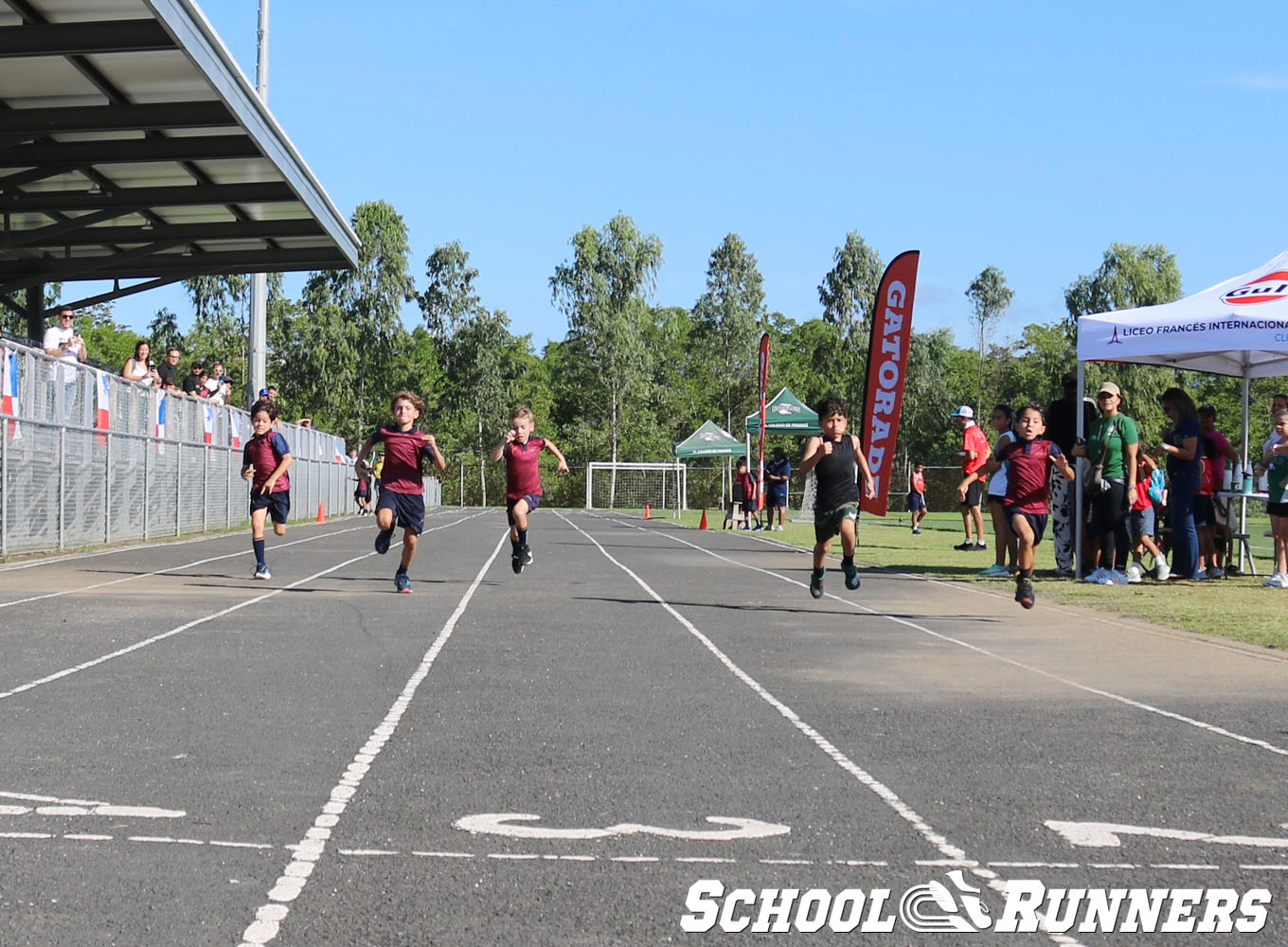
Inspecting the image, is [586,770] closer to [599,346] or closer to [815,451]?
[815,451]

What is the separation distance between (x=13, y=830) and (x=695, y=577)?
1318 cm

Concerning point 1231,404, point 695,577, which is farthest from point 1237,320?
point 1231,404

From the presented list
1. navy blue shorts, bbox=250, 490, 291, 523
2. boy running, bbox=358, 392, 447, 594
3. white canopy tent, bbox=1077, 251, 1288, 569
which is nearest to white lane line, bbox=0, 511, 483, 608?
navy blue shorts, bbox=250, 490, 291, 523

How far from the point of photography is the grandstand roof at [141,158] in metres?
17.4

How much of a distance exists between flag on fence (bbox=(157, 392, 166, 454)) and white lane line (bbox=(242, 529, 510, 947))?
58.4 feet

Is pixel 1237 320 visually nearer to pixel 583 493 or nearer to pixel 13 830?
pixel 13 830

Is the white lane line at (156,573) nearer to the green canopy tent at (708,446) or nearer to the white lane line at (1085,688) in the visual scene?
the white lane line at (1085,688)

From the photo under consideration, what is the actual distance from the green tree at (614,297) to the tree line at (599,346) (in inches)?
3.2

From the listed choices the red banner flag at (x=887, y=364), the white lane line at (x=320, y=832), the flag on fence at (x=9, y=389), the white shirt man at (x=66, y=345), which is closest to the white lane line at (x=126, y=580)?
the flag on fence at (x=9, y=389)

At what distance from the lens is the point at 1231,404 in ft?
281

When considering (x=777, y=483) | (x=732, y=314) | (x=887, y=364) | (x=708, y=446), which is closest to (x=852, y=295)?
(x=732, y=314)

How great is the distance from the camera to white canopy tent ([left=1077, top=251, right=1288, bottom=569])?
15289 mm

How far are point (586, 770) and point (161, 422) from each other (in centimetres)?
2114

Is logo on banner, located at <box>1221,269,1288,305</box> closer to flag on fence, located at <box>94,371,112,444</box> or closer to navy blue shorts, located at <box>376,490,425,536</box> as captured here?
navy blue shorts, located at <box>376,490,425,536</box>
